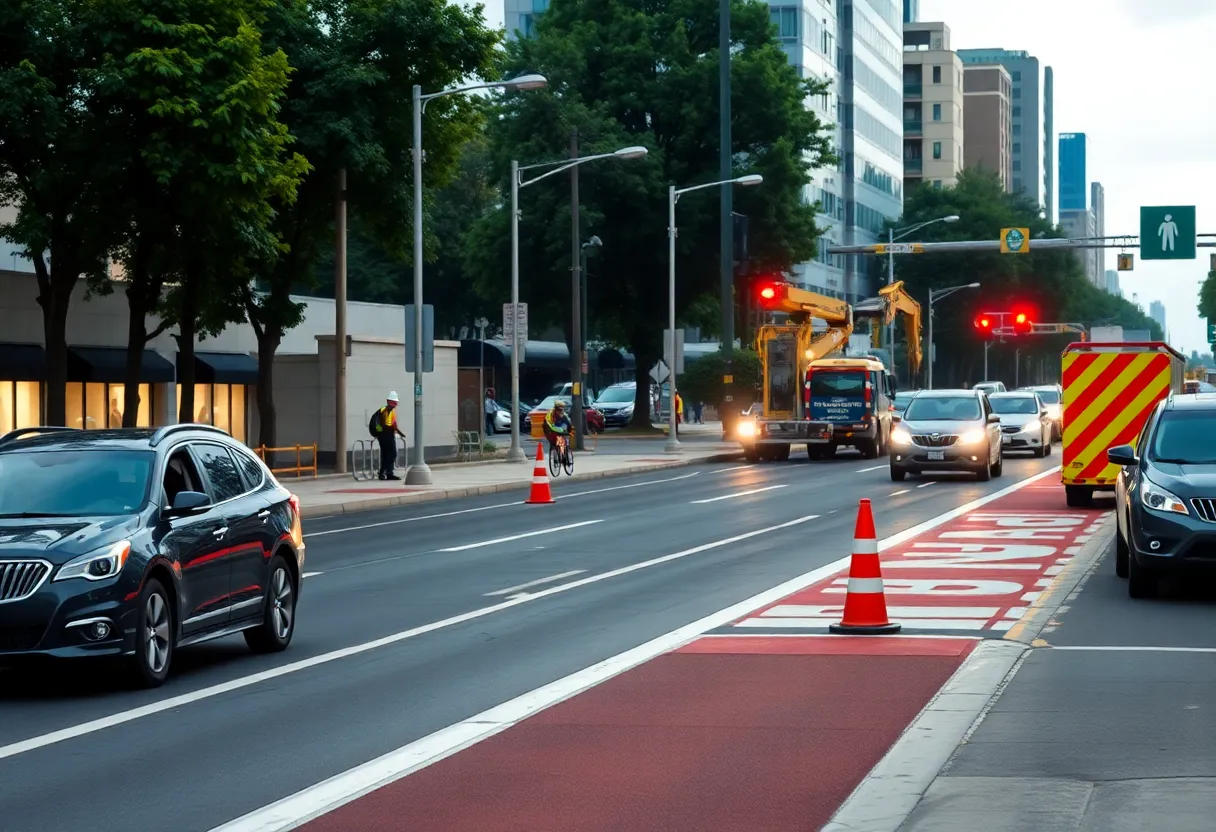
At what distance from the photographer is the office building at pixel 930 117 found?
160500 millimetres

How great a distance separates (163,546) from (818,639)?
15.0ft

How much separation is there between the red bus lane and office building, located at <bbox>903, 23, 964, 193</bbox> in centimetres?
14826

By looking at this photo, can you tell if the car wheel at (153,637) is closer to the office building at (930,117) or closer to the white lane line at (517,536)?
the white lane line at (517,536)

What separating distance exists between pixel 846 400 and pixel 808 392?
3.30 feet

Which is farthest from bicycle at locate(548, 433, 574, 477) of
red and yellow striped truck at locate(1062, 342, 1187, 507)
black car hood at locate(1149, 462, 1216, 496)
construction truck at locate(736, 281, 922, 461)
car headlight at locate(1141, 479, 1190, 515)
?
car headlight at locate(1141, 479, 1190, 515)

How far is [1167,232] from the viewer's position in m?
58.1


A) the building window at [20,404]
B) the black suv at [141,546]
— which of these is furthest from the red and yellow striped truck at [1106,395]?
the building window at [20,404]

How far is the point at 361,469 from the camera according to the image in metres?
41.9

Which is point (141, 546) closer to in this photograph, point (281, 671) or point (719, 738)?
point (281, 671)

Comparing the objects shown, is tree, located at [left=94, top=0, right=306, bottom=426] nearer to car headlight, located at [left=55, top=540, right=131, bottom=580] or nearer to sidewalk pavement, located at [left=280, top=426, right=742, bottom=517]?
sidewalk pavement, located at [left=280, top=426, right=742, bottom=517]

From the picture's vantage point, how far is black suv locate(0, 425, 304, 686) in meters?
11.0

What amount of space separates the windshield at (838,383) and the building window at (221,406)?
46.3ft

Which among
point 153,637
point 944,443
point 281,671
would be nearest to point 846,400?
point 944,443

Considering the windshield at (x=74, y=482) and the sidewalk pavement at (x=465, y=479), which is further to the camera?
the sidewalk pavement at (x=465, y=479)
